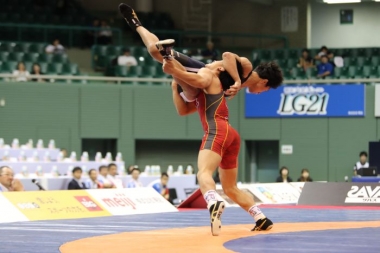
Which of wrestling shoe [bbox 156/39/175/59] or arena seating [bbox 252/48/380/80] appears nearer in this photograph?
wrestling shoe [bbox 156/39/175/59]

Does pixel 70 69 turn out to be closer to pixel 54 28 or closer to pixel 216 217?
pixel 54 28

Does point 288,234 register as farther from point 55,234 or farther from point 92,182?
point 92,182

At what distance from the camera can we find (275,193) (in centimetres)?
1656

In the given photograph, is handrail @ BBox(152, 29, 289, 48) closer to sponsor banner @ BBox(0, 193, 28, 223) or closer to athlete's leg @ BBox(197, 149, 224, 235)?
sponsor banner @ BBox(0, 193, 28, 223)

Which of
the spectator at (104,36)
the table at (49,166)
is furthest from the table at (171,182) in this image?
the spectator at (104,36)

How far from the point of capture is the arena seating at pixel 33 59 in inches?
912

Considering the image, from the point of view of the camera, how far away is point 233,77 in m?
8.71

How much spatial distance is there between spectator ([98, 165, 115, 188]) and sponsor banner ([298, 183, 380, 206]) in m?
3.90

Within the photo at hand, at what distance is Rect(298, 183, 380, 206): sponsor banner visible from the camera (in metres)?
14.8

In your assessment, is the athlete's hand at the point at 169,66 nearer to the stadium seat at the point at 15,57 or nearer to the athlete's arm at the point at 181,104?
the athlete's arm at the point at 181,104

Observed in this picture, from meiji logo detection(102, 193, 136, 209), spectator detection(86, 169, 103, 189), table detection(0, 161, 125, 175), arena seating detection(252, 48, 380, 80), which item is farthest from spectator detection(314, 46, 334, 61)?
meiji logo detection(102, 193, 136, 209)

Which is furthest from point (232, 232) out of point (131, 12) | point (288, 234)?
point (131, 12)

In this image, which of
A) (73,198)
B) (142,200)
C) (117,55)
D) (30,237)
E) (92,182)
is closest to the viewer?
(30,237)

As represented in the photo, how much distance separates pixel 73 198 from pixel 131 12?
14.2 feet
